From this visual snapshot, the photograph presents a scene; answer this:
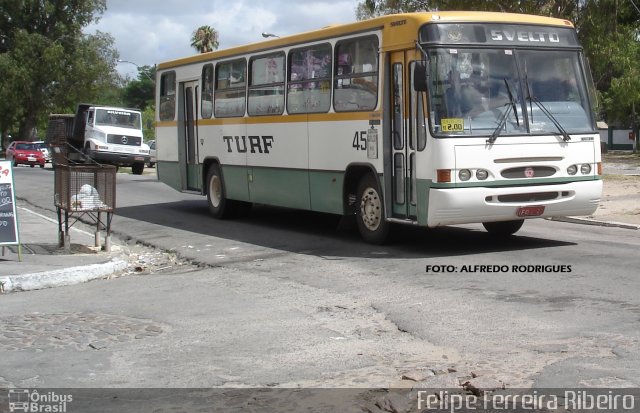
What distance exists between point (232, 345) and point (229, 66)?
32.9 feet

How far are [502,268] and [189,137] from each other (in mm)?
9596

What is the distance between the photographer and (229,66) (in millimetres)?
16625

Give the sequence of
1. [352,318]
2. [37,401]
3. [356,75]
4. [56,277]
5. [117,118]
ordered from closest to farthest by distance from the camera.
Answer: [37,401], [352,318], [56,277], [356,75], [117,118]

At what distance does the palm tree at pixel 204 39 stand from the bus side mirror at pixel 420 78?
49881mm

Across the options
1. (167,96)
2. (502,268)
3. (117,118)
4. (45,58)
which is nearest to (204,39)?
(45,58)

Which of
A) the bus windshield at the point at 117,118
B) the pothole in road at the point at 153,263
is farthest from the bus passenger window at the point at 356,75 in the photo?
the bus windshield at the point at 117,118

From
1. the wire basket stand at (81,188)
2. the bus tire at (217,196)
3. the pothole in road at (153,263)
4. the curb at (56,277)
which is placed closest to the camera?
the curb at (56,277)

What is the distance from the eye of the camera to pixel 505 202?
11.3 metres

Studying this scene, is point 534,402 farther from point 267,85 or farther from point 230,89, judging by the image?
point 230,89

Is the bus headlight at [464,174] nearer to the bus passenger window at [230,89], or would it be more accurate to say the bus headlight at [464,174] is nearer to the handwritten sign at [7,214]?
the handwritten sign at [7,214]

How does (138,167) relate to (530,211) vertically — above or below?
above

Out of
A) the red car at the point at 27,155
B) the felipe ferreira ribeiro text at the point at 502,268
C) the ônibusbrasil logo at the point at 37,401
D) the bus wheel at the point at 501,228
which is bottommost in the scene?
the ônibusbrasil logo at the point at 37,401

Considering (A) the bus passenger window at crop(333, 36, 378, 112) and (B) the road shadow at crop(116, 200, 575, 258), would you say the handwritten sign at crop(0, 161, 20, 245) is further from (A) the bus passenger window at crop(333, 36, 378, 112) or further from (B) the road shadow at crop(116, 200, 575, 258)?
(A) the bus passenger window at crop(333, 36, 378, 112)

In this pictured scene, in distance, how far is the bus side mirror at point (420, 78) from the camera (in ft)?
36.1
